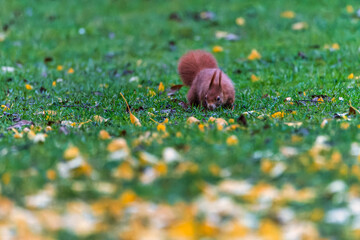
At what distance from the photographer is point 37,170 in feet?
11.9

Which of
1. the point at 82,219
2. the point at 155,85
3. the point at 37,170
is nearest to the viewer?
the point at 82,219

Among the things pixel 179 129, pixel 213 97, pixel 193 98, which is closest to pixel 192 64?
pixel 193 98

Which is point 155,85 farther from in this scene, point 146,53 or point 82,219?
point 82,219

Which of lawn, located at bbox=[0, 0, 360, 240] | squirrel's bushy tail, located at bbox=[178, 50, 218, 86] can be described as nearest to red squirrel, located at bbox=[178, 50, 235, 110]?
squirrel's bushy tail, located at bbox=[178, 50, 218, 86]

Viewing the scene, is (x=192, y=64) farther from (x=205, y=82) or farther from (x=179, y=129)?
(x=179, y=129)

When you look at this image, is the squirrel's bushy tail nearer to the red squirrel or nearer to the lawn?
the red squirrel

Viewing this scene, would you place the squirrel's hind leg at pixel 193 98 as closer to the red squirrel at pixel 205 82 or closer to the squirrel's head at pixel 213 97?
the red squirrel at pixel 205 82

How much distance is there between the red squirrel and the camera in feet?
20.3

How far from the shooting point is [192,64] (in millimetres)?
7047

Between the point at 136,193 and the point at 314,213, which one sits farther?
the point at 136,193

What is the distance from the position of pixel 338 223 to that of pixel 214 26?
8.36 meters

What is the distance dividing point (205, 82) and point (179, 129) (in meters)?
1.70

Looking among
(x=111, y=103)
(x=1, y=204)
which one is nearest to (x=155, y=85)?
(x=111, y=103)

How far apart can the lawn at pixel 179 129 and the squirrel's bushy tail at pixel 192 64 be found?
28 centimetres
